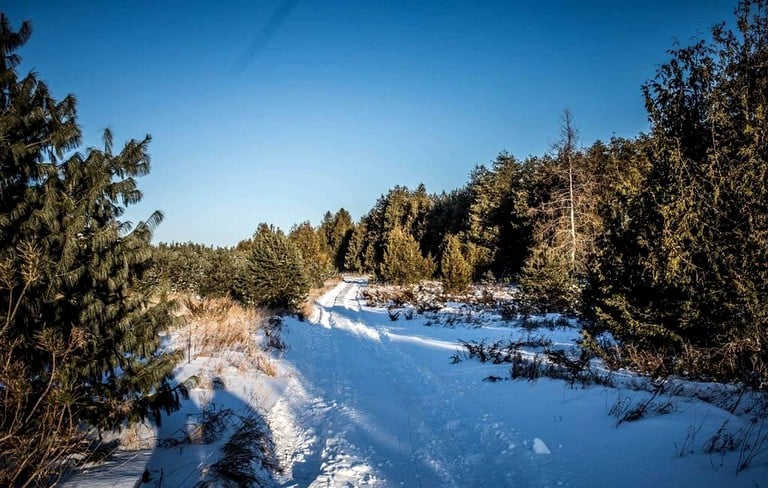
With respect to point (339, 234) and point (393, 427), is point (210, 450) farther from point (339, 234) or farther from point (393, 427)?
point (339, 234)

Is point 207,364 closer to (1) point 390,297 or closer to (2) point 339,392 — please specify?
(2) point 339,392

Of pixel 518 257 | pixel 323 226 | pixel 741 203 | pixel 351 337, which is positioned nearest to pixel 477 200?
pixel 518 257

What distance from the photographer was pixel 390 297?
2275 centimetres

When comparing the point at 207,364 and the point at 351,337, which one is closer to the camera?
the point at 207,364

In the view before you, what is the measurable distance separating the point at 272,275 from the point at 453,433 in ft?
42.6

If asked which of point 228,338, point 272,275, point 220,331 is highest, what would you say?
point 272,275

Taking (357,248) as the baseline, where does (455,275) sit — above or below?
below

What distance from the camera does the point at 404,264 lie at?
32125 mm

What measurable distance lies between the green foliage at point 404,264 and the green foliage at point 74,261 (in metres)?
27.3

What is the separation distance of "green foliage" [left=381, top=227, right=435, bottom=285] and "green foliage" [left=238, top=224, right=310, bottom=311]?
49.3ft

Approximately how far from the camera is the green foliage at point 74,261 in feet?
11.1

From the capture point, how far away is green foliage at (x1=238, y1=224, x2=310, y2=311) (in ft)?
54.0

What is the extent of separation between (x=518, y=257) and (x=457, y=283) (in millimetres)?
15627

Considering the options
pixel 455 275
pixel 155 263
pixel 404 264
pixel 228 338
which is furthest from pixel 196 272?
pixel 155 263
